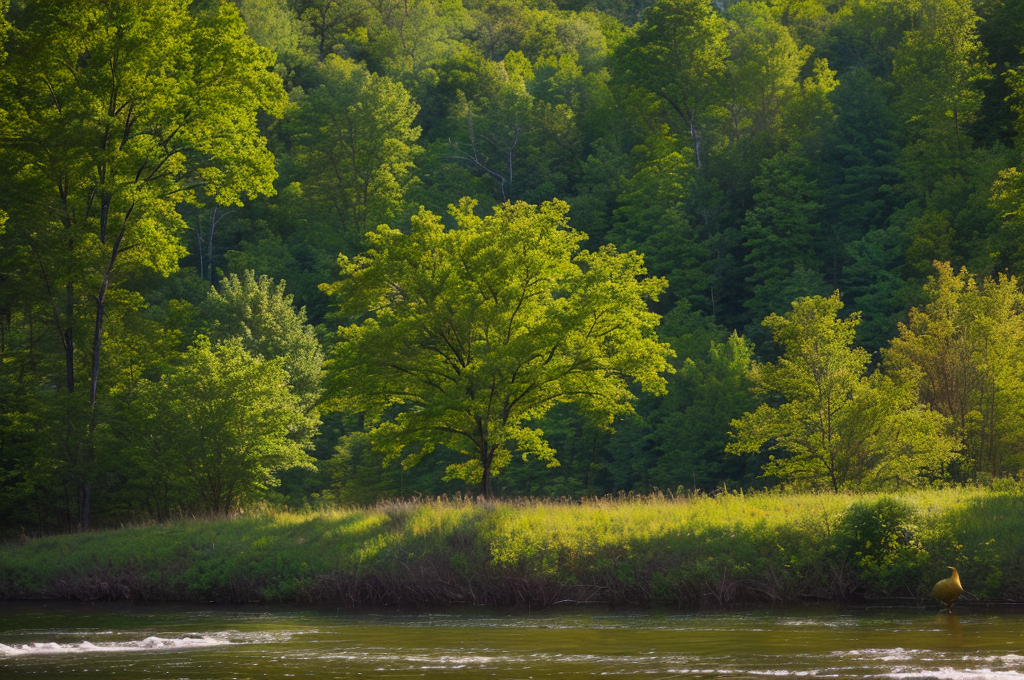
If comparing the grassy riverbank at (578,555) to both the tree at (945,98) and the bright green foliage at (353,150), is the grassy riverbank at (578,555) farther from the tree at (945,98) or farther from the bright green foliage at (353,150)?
the bright green foliage at (353,150)

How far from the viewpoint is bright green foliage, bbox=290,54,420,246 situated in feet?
299

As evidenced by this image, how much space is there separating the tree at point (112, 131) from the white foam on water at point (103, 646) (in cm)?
1705

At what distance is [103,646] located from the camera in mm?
18344

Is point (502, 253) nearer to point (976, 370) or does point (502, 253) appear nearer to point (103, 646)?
point (103, 646)

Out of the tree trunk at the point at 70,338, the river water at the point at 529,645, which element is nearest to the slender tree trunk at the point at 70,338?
the tree trunk at the point at 70,338

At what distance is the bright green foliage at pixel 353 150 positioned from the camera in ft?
299

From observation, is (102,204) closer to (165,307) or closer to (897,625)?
(897,625)

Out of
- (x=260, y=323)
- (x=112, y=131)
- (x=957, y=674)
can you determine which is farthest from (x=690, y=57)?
(x=957, y=674)

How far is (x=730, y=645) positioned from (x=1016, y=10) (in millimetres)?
67324

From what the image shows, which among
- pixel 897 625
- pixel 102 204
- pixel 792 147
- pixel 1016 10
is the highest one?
pixel 1016 10

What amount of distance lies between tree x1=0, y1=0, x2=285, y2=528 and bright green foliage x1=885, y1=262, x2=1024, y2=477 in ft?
89.7

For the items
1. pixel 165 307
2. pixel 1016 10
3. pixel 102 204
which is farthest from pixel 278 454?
pixel 1016 10

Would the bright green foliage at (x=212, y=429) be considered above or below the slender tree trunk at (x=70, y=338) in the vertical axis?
below

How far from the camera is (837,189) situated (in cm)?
7406
